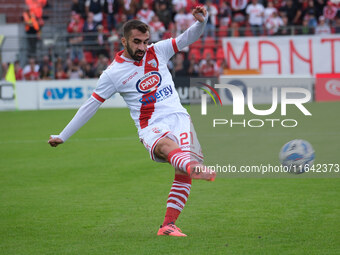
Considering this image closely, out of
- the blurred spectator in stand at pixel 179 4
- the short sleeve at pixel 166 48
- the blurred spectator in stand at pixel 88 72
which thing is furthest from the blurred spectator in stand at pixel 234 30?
the short sleeve at pixel 166 48

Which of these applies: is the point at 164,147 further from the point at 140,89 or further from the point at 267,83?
the point at 267,83

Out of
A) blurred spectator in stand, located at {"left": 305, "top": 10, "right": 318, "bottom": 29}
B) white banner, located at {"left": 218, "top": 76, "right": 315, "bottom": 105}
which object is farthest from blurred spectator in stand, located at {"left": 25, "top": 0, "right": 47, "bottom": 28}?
blurred spectator in stand, located at {"left": 305, "top": 10, "right": 318, "bottom": 29}

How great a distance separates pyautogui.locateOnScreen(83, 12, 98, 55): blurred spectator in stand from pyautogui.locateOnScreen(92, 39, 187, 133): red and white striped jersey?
1872 centimetres

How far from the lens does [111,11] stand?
2638cm

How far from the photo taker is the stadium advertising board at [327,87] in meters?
21.3

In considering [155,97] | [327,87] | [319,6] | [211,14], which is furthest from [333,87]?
[155,97]

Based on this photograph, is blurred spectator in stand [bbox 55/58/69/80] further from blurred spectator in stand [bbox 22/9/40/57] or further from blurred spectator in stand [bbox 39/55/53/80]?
blurred spectator in stand [bbox 22/9/40/57]

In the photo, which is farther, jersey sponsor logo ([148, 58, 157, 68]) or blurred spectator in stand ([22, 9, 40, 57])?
blurred spectator in stand ([22, 9, 40, 57])

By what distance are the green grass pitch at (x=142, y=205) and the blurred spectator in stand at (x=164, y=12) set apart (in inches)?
467

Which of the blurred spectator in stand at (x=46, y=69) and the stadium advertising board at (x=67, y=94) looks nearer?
the stadium advertising board at (x=67, y=94)

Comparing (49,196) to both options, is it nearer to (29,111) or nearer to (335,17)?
(29,111)

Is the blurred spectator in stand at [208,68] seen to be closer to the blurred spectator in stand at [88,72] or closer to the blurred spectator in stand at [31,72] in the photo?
the blurred spectator in stand at [88,72]

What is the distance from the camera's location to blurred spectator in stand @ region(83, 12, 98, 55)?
24984mm

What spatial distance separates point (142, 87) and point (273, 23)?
18952 millimetres
